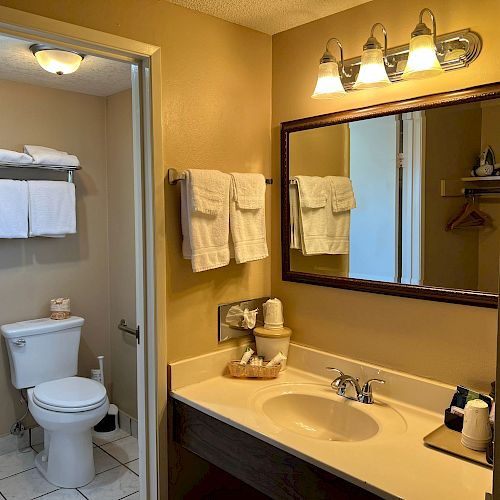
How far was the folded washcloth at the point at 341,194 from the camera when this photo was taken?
1.94m

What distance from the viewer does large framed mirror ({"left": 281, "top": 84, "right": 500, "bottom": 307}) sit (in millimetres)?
1577

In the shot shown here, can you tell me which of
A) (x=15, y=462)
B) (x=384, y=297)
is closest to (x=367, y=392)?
(x=384, y=297)

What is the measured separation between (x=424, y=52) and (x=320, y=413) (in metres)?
1.25

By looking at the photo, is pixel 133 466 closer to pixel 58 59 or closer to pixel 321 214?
pixel 321 214

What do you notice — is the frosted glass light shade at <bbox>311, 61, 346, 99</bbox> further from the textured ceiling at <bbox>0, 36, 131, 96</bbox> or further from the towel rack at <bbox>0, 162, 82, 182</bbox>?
the towel rack at <bbox>0, 162, 82, 182</bbox>

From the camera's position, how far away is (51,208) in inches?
117

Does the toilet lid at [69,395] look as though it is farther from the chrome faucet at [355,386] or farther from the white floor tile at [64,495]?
the chrome faucet at [355,386]

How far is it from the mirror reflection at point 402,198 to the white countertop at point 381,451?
1.31 feet

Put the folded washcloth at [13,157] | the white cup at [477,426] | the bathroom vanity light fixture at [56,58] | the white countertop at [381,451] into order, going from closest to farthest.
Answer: the white countertop at [381,451] → the white cup at [477,426] → the bathroom vanity light fixture at [56,58] → the folded washcloth at [13,157]

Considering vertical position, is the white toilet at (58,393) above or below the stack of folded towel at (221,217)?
below

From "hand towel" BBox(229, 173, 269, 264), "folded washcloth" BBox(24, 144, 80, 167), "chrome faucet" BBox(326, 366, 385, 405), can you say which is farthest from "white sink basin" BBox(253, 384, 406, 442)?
"folded washcloth" BBox(24, 144, 80, 167)

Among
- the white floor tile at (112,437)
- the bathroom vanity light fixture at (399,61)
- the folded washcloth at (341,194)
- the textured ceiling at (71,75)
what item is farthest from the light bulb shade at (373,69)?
the white floor tile at (112,437)

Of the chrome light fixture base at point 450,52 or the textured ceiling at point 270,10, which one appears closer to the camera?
the chrome light fixture base at point 450,52

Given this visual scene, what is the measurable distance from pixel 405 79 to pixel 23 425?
9.33ft
